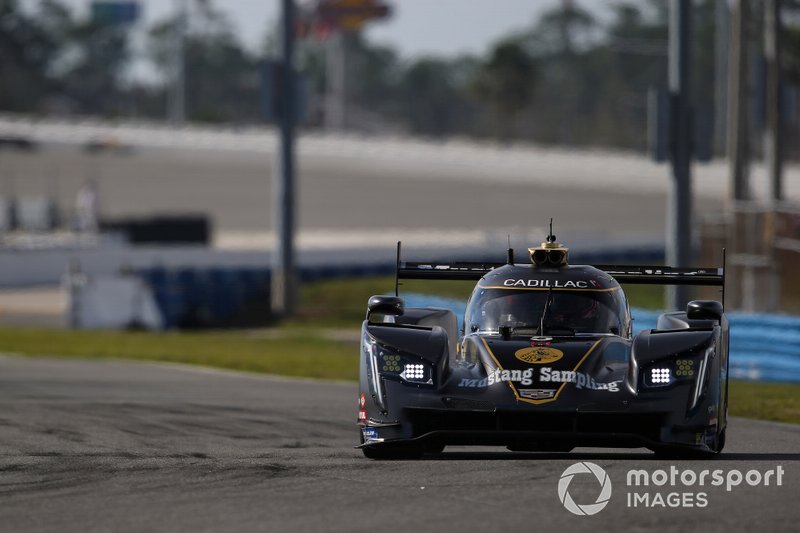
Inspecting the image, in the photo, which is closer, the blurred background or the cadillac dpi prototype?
the cadillac dpi prototype

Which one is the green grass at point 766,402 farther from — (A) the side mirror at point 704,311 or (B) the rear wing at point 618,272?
(A) the side mirror at point 704,311

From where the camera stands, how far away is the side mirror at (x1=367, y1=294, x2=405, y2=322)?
11586 mm

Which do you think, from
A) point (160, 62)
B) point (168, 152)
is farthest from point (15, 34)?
point (168, 152)

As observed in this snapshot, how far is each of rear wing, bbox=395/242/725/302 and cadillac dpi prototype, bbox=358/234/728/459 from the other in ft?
1.90

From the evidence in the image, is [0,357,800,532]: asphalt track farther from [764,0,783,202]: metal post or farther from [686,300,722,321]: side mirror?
[764,0,783,202]: metal post

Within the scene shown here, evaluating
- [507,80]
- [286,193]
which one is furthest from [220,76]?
[286,193]

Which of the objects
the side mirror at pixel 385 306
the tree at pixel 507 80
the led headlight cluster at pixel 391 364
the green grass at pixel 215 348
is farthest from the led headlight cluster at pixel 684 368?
the tree at pixel 507 80

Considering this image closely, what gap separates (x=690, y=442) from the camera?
10453 mm

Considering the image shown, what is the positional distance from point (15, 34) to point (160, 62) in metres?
29.8

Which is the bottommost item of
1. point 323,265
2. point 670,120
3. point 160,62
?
point 323,265

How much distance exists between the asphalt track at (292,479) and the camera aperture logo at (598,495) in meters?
0.05

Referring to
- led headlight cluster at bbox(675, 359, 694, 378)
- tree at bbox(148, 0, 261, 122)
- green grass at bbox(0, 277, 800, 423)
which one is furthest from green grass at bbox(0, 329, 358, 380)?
tree at bbox(148, 0, 261, 122)

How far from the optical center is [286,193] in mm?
37219

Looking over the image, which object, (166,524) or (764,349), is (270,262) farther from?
(166,524)
